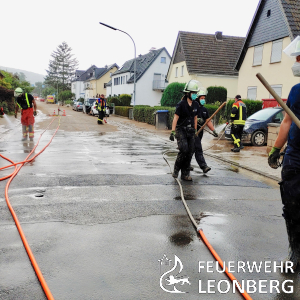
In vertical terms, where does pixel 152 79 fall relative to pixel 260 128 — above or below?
above

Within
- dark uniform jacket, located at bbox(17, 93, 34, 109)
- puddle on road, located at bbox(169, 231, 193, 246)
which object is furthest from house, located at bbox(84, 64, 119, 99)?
puddle on road, located at bbox(169, 231, 193, 246)

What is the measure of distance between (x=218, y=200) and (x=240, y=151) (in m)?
6.78

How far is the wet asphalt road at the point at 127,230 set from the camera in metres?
3.09

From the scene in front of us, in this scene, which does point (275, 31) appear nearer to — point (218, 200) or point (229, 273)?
point (218, 200)

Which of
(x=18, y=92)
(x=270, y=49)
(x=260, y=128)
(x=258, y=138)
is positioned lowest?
(x=258, y=138)

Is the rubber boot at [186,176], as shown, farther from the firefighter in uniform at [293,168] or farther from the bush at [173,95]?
the bush at [173,95]

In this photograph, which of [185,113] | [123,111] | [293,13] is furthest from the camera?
[123,111]

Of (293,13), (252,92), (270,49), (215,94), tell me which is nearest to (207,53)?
(215,94)

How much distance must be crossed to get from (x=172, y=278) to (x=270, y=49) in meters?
22.9

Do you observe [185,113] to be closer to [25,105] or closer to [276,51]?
[25,105]

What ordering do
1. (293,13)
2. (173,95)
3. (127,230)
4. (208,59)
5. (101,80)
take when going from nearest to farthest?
1. (127,230)
2. (293,13)
3. (173,95)
4. (208,59)
5. (101,80)

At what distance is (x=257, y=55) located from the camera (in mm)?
25000

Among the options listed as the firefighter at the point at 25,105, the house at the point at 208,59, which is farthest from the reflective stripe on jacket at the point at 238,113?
the house at the point at 208,59

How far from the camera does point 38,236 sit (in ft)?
13.5
